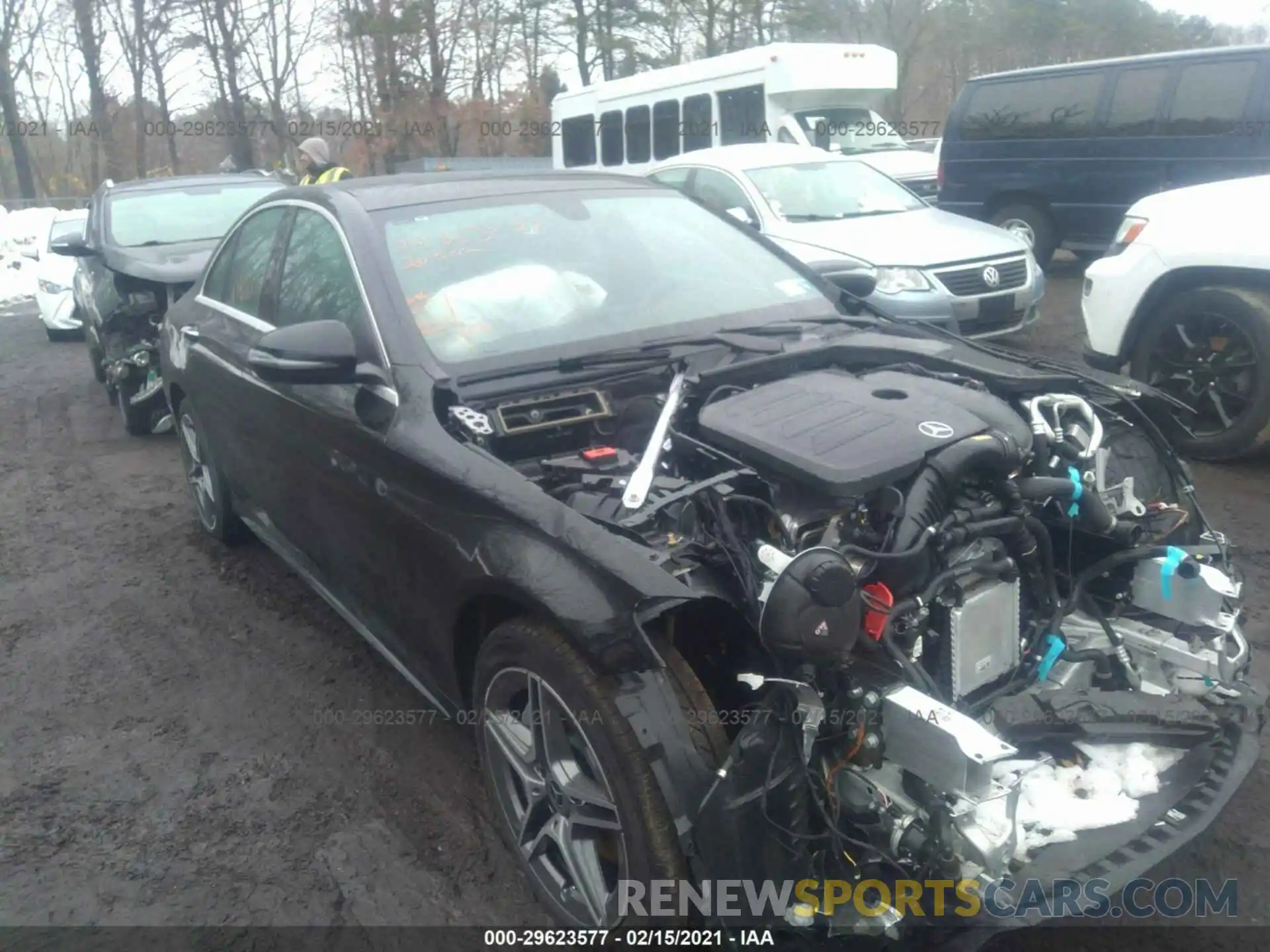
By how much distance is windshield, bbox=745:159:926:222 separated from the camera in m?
9.02

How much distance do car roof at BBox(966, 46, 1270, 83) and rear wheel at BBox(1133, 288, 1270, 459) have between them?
216 inches

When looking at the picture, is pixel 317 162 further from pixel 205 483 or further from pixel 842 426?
pixel 842 426

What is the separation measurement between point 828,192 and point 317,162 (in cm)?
439

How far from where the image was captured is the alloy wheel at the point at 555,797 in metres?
2.42

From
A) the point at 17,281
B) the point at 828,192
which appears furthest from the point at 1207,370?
the point at 17,281

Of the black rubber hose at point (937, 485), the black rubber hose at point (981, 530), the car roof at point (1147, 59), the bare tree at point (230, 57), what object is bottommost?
the black rubber hose at point (981, 530)

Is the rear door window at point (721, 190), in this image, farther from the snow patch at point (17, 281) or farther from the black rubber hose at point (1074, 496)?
the snow patch at point (17, 281)

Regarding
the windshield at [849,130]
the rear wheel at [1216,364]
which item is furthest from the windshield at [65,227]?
A: the rear wheel at [1216,364]

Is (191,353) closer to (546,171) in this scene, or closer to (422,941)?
(546,171)

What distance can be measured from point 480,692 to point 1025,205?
1084 cm

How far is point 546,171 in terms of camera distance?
430 centimetres

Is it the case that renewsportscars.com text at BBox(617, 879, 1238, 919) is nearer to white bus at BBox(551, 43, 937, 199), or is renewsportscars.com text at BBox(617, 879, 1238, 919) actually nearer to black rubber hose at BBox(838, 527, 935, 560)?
black rubber hose at BBox(838, 527, 935, 560)

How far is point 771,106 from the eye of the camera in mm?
14234

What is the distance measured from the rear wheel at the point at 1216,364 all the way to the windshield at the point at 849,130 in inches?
366
